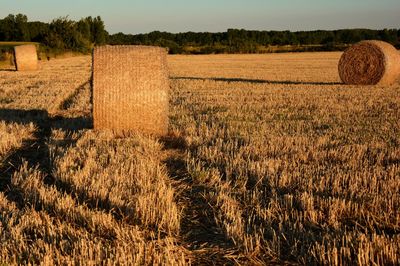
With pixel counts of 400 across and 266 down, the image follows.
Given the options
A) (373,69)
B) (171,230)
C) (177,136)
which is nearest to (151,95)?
(177,136)

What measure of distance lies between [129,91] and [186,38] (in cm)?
8482

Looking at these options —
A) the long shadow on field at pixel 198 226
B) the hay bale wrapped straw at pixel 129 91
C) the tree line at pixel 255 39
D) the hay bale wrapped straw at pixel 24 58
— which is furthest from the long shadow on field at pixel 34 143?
the tree line at pixel 255 39

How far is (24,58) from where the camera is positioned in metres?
23.3

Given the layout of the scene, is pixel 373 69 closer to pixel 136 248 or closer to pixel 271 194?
pixel 271 194

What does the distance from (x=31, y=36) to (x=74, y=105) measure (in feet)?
300

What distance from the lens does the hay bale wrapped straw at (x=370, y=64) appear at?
15281 millimetres

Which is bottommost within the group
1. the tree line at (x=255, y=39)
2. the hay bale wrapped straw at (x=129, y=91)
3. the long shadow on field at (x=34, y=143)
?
the tree line at (x=255, y=39)

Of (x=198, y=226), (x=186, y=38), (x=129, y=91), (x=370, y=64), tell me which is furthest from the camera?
(x=186, y=38)

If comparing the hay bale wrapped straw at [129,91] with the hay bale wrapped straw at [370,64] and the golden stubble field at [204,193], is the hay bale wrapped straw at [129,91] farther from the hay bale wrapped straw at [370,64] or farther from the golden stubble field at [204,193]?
the hay bale wrapped straw at [370,64]

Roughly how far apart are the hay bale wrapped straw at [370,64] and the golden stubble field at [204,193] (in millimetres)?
7394

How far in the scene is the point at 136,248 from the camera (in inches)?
126

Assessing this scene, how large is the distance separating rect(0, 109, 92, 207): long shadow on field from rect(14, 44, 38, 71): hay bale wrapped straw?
14.2 metres

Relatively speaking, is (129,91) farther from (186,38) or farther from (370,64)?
(186,38)

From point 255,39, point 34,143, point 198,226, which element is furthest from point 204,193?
point 255,39
